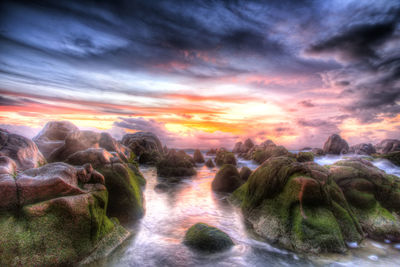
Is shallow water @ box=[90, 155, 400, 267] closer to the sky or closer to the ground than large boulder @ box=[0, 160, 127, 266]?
closer to the ground

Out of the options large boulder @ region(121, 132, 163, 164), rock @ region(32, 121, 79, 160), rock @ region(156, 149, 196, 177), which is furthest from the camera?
large boulder @ region(121, 132, 163, 164)

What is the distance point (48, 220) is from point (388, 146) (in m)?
69.1

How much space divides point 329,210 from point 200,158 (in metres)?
32.7

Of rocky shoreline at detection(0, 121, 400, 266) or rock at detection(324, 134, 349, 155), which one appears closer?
rocky shoreline at detection(0, 121, 400, 266)

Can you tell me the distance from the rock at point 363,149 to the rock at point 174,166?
165ft

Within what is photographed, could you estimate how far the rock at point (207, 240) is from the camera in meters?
6.37

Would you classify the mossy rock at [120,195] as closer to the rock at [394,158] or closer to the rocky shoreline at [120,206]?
the rocky shoreline at [120,206]

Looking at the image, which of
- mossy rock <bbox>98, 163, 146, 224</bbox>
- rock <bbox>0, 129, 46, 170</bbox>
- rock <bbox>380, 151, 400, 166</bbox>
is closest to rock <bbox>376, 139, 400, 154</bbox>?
rock <bbox>380, 151, 400, 166</bbox>

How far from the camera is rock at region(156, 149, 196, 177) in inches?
875

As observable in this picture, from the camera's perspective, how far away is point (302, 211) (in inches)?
275

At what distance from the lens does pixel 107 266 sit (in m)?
5.20

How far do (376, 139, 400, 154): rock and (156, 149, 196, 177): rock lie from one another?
53025 mm

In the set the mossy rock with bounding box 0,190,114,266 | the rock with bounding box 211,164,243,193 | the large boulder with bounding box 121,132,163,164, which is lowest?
the large boulder with bounding box 121,132,163,164

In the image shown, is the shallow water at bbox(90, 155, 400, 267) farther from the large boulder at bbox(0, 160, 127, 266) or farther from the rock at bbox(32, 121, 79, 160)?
the rock at bbox(32, 121, 79, 160)
